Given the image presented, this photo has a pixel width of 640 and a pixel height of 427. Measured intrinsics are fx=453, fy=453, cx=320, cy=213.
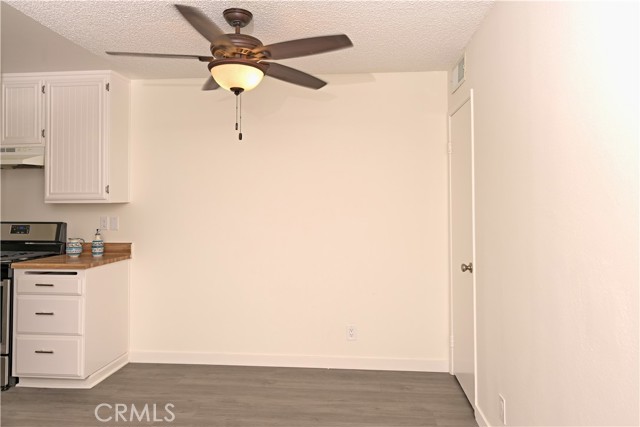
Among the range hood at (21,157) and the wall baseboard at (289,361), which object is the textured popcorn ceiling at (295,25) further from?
the wall baseboard at (289,361)

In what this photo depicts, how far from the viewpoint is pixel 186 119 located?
3.81 meters

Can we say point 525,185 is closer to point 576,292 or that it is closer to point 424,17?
Result: point 576,292

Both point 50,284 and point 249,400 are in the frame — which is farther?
point 50,284

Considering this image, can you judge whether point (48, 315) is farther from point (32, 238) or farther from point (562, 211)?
point (562, 211)

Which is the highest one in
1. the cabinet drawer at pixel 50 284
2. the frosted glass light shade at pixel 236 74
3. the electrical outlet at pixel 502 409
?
the frosted glass light shade at pixel 236 74

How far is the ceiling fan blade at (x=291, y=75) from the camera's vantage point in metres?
2.43

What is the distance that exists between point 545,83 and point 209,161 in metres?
2.73

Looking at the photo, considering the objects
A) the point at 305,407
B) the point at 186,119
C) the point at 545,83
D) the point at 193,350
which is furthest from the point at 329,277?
the point at 545,83

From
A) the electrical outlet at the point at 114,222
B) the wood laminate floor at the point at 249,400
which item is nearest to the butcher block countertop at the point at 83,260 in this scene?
the electrical outlet at the point at 114,222

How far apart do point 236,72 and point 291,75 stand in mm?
433

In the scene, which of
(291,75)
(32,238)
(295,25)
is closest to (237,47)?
(291,75)

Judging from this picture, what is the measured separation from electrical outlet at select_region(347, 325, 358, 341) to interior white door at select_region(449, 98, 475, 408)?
76 centimetres

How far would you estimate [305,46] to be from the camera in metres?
2.13

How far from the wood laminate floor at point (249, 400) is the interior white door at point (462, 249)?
25 centimetres
